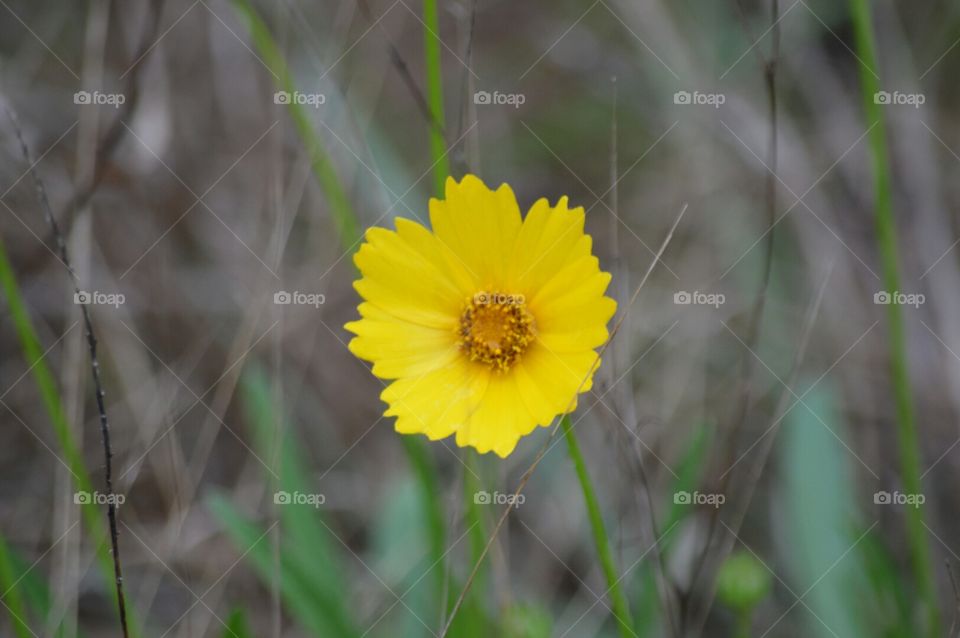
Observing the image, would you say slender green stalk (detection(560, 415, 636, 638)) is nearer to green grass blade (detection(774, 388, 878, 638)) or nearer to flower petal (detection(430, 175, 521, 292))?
flower petal (detection(430, 175, 521, 292))

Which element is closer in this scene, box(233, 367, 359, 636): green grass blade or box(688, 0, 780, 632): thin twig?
box(688, 0, 780, 632): thin twig

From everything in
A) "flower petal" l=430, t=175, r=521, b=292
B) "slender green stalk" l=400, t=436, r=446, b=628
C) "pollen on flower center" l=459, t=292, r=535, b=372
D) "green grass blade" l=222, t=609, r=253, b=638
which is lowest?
"green grass blade" l=222, t=609, r=253, b=638

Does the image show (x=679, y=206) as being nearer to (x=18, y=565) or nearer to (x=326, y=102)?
(x=326, y=102)

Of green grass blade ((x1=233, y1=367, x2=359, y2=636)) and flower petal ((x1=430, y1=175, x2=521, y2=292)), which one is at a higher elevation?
flower petal ((x1=430, y1=175, x2=521, y2=292))

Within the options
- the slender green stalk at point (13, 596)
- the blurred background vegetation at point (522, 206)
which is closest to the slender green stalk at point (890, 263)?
the blurred background vegetation at point (522, 206)

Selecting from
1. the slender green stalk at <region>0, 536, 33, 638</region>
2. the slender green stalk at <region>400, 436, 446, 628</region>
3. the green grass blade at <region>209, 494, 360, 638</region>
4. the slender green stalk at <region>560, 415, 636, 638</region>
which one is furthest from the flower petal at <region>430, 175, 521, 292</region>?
the slender green stalk at <region>0, 536, 33, 638</region>

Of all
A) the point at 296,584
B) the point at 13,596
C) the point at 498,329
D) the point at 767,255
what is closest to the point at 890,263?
the point at 767,255

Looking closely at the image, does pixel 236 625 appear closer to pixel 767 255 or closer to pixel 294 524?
pixel 294 524
